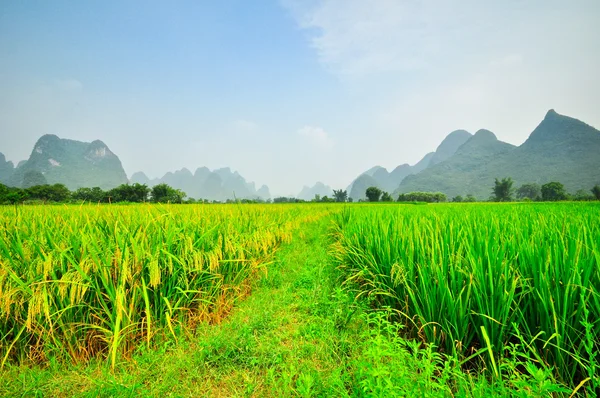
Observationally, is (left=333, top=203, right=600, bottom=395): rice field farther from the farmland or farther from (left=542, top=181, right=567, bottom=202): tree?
(left=542, top=181, right=567, bottom=202): tree

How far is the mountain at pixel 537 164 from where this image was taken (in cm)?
10006

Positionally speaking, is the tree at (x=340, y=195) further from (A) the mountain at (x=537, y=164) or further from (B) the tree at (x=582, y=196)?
(A) the mountain at (x=537, y=164)

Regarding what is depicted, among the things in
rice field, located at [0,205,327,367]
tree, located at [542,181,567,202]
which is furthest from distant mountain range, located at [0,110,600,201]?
rice field, located at [0,205,327,367]

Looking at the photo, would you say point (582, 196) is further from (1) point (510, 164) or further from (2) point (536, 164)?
(1) point (510, 164)

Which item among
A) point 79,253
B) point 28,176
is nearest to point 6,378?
point 79,253

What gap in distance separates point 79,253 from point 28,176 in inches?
8138

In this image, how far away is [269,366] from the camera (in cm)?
197

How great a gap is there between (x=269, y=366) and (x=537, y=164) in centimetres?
15777

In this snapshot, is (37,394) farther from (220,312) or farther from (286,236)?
(286,236)

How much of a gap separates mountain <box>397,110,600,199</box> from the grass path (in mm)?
131526

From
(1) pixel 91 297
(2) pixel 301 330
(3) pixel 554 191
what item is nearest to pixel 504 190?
(3) pixel 554 191

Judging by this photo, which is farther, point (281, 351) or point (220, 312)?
point (220, 312)

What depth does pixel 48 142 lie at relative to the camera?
199m

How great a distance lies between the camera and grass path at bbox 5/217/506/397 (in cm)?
153
